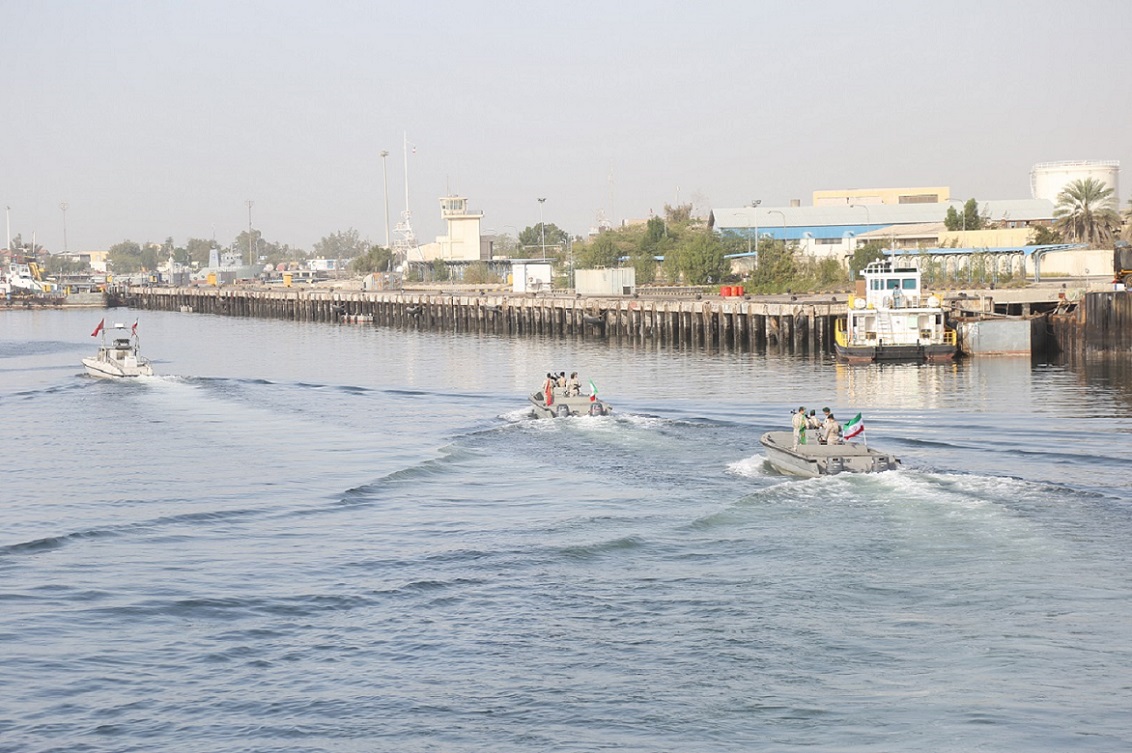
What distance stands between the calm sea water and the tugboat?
1999 centimetres

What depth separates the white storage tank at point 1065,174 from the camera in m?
158

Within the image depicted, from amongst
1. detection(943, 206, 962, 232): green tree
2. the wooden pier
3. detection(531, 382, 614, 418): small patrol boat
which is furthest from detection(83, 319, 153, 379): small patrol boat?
detection(943, 206, 962, 232): green tree

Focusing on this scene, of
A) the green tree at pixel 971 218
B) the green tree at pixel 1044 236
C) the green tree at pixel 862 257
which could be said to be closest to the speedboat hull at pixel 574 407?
the green tree at pixel 862 257

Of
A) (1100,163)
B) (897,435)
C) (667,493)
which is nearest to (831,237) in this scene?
(1100,163)

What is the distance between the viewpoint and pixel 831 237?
145500mm

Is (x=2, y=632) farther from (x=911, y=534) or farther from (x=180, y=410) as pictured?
(x=180, y=410)

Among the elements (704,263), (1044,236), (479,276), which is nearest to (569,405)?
(1044,236)

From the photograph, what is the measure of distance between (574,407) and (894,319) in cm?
3022

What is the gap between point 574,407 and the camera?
1962 inches

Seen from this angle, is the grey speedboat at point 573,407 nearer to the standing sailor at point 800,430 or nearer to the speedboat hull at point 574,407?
the speedboat hull at point 574,407

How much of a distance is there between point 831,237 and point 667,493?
114813 millimetres

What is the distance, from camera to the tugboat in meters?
72.4

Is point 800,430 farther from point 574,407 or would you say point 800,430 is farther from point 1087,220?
point 1087,220

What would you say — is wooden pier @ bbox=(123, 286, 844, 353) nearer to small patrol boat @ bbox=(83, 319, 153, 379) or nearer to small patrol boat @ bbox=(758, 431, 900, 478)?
small patrol boat @ bbox=(83, 319, 153, 379)
